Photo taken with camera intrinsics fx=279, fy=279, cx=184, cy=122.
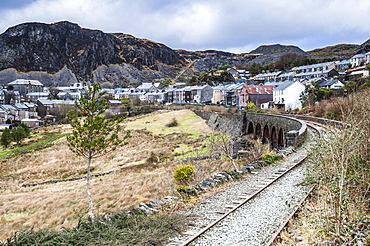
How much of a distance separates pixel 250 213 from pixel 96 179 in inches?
806

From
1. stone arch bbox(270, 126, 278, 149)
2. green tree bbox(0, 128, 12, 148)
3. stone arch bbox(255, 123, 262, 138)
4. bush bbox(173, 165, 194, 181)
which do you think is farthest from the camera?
green tree bbox(0, 128, 12, 148)

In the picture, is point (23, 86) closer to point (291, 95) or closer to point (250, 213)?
point (291, 95)

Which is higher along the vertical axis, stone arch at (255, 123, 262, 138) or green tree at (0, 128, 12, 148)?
stone arch at (255, 123, 262, 138)

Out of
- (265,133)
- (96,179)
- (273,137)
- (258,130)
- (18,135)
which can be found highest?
(258,130)

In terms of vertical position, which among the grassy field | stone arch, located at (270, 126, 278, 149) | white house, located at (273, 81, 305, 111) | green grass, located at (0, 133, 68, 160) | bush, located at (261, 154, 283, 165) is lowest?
green grass, located at (0, 133, 68, 160)

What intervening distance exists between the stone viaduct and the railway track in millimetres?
8894

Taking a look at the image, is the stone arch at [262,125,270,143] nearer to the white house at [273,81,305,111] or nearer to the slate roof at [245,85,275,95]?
the white house at [273,81,305,111]

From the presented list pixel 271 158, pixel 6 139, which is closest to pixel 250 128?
pixel 271 158

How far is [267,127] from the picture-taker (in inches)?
1436

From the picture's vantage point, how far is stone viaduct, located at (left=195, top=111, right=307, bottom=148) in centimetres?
2208

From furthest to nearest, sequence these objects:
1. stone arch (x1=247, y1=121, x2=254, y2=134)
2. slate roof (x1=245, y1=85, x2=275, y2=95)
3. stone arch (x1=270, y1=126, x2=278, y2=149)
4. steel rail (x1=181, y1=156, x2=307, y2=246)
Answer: slate roof (x1=245, y1=85, x2=275, y2=95) → stone arch (x1=247, y1=121, x2=254, y2=134) → stone arch (x1=270, y1=126, x2=278, y2=149) → steel rail (x1=181, y1=156, x2=307, y2=246)

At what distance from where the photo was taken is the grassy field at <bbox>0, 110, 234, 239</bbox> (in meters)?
16.2

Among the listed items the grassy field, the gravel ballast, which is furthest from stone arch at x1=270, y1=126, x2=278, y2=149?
the gravel ballast

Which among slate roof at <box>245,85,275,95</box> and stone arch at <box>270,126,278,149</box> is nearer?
stone arch at <box>270,126,278,149</box>
